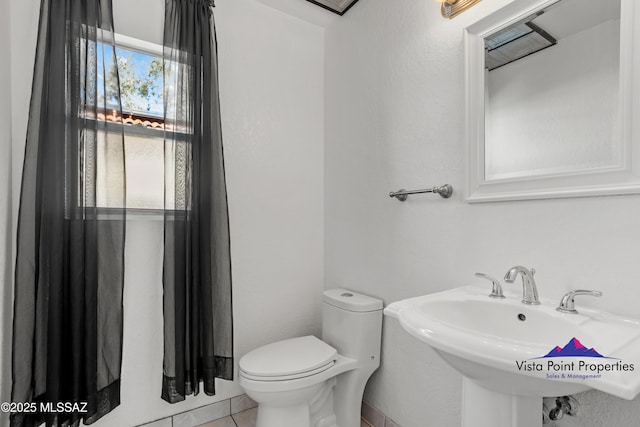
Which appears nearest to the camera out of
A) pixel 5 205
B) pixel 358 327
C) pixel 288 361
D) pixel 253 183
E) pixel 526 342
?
pixel 526 342

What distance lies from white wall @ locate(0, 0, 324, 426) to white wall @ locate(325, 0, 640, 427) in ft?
0.51

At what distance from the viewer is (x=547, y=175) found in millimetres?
998

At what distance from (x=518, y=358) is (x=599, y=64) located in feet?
2.98

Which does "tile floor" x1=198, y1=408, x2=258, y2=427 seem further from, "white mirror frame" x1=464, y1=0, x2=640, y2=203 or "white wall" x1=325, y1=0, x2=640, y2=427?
"white mirror frame" x1=464, y1=0, x2=640, y2=203

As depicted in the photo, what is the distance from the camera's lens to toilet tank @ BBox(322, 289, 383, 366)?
155cm

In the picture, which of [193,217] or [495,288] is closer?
[495,288]

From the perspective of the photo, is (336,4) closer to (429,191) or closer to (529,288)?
(429,191)

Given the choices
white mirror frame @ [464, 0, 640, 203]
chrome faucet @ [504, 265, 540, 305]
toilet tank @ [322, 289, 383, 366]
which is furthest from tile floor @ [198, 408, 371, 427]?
white mirror frame @ [464, 0, 640, 203]

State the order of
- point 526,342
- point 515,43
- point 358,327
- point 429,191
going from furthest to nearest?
point 358,327 < point 429,191 < point 515,43 < point 526,342

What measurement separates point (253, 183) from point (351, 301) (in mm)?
885

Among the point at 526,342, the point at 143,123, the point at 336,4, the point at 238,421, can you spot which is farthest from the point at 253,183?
the point at 526,342

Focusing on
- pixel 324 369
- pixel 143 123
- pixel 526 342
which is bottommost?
pixel 324 369

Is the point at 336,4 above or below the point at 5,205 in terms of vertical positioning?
above

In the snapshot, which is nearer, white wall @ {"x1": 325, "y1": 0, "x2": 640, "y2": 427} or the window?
white wall @ {"x1": 325, "y1": 0, "x2": 640, "y2": 427}
